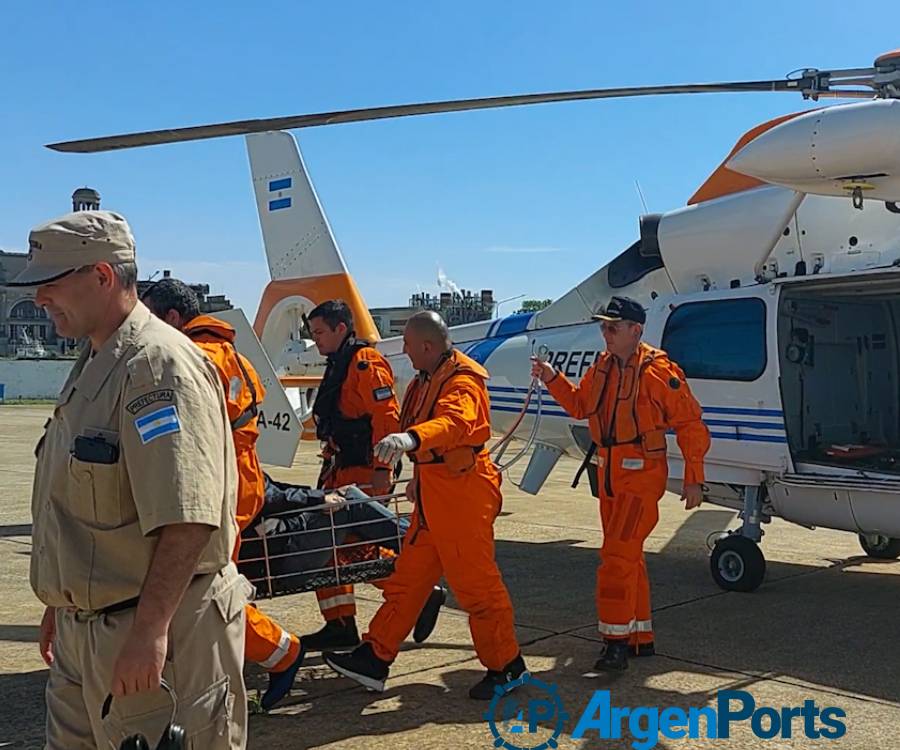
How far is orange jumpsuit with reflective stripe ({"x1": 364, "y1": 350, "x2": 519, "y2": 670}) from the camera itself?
4098 mm

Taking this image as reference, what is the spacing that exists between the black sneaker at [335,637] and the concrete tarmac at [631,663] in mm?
98

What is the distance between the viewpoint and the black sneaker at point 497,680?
13.6ft

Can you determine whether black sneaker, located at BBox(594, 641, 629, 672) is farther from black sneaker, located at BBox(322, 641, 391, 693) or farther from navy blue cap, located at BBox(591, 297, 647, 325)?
navy blue cap, located at BBox(591, 297, 647, 325)

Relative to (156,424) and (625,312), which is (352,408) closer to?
(625,312)

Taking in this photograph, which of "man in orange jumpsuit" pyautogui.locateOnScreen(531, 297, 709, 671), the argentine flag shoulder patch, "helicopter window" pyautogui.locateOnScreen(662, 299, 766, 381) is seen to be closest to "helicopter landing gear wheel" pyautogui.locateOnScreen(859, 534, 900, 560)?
"helicopter window" pyautogui.locateOnScreen(662, 299, 766, 381)

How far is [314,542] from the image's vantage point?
174 inches

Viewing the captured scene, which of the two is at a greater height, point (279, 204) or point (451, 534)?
point (279, 204)

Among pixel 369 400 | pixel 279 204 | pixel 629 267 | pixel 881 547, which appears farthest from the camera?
pixel 279 204

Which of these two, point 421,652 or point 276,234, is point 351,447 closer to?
point 421,652

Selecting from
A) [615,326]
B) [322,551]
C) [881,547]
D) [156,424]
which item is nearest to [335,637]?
[322,551]

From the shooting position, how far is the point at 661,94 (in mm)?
5500

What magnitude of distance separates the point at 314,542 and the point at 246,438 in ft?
2.40

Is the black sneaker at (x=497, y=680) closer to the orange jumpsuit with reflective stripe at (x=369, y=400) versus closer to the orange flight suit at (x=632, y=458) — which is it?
the orange flight suit at (x=632, y=458)

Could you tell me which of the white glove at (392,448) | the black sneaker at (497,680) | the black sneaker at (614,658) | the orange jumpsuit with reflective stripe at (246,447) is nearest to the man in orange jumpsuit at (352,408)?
the black sneaker at (497,680)
